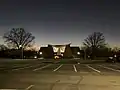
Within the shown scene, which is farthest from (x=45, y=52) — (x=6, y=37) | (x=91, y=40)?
(x=6, y=37)

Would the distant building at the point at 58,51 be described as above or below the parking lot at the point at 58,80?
above

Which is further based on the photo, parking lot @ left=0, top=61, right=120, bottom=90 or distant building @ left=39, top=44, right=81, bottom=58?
distant building @ left=39, top=44, right=81, bottom=58

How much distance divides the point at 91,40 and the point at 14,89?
141982 millimetres

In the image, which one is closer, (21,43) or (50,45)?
(21,43)

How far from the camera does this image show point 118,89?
15336mm

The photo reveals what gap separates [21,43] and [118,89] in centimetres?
12050

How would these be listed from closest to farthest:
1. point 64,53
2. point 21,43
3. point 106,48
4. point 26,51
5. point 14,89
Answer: point 14,89 < point 21,43 < point 26,51 < point 106,48 < point 64,53

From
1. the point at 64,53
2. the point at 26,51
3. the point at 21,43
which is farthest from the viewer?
the point at 64,53

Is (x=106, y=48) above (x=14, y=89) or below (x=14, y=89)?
above

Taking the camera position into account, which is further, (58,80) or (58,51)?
(58,51)

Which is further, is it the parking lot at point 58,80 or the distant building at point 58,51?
the distant building at point 58,51

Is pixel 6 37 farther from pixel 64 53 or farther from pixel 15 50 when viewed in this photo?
pixel 64 53

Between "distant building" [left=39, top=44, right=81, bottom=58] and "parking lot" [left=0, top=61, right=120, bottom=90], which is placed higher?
"distant building" [left=39, top=44, right=81, bottom=58]

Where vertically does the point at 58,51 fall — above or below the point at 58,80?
above
